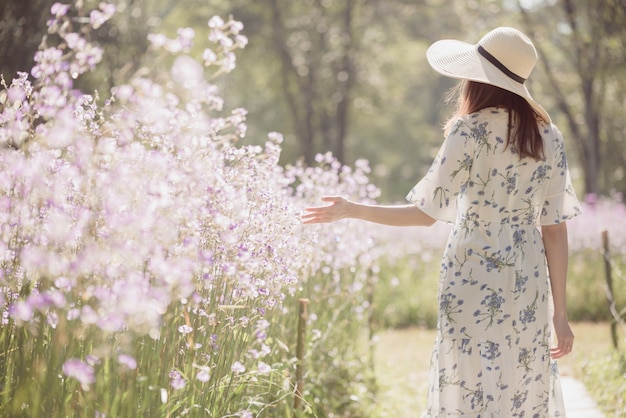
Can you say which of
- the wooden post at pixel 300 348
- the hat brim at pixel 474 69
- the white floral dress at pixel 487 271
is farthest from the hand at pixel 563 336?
the wooden post at pixel 300 348

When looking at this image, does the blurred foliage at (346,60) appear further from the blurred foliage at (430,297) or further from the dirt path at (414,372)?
the dirt path at (414,372)

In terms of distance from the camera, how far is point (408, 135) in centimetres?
3378

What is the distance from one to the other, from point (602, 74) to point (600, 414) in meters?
8.39

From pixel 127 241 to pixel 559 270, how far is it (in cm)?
173

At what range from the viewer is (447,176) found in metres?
2.82

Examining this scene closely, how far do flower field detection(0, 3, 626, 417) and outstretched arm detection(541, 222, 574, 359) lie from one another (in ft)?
3.29

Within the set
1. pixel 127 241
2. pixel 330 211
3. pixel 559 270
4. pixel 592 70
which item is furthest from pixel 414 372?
pixel 592 70

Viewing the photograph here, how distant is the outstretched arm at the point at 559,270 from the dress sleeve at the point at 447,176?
0.41 meters

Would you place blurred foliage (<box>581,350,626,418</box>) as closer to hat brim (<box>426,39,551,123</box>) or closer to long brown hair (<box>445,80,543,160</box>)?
long brown hair (<box>445,80,543,160</box>)

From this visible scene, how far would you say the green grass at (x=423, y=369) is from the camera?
5.20 meters

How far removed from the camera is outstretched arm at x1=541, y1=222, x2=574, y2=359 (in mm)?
2973

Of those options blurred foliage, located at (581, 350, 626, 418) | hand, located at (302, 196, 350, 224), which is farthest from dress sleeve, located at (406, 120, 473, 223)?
blurred foliage, located at (581, 350, 626, 418)

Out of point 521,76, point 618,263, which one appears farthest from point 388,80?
point 521,76

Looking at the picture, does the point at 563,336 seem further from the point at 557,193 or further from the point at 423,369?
the point at 423,369
